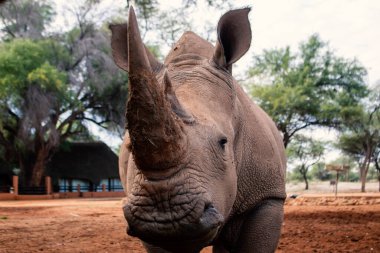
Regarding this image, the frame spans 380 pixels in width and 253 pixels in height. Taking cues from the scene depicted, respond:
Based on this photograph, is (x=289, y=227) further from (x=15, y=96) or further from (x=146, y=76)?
(x=15, y=96)

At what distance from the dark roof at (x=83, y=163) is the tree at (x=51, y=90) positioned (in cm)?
328

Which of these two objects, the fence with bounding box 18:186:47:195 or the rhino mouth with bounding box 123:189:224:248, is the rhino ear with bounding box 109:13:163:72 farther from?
the fence with bounding box 18:186:47:195

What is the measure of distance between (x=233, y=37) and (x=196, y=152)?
3.85 ft

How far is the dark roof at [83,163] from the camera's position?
34375mm

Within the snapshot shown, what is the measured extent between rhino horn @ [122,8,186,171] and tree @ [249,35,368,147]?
24107 millimetres

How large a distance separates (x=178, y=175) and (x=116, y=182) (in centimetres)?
3560

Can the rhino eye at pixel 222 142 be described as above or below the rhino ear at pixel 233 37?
below

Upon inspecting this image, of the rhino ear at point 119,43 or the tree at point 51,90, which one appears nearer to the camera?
the rhino ear at point 119,43

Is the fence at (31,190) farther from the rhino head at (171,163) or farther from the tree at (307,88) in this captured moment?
the rhino head at (171,163)

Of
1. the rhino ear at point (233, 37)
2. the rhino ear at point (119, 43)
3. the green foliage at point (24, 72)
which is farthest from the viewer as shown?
the green foliage at point (24, 72)

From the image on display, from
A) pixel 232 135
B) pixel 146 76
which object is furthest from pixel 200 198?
pixel 232 135

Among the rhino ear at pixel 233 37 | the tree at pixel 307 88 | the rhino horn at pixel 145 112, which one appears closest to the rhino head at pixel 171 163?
the rhino horn at pixel 145 112

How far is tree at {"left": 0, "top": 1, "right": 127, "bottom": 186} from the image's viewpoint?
26234mm

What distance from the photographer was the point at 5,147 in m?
31.1
